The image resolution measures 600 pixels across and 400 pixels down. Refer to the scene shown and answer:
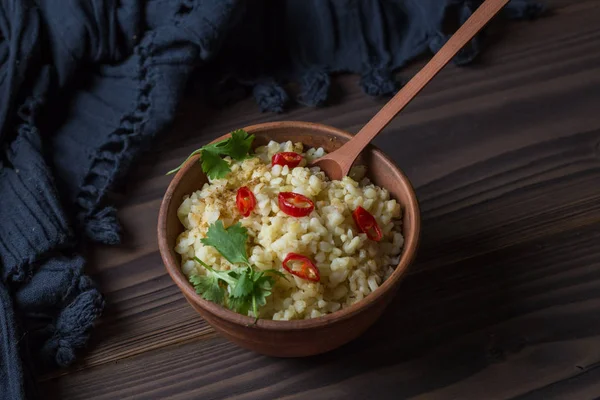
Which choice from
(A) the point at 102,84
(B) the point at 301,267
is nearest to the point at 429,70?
(B) the point at 301,267

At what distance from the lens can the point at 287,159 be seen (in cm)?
108

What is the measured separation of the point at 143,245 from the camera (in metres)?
1.22

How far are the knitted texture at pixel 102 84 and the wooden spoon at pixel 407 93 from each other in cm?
35

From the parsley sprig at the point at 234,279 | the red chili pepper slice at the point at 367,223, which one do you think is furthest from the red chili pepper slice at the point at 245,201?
the red chili pepper slice at the point at 367,223

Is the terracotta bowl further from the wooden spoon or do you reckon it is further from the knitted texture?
the knitted texture

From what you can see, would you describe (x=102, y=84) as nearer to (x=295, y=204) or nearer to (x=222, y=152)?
(x=222, y=152)

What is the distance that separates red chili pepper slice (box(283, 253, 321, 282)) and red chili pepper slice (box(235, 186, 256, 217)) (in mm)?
100

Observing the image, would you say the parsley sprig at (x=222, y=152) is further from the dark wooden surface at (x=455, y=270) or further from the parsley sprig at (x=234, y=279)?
the dark wooden surface at (x=455, y=270)

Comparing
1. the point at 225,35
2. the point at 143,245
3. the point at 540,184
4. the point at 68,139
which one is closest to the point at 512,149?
the point at 540,184

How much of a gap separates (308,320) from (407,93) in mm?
371

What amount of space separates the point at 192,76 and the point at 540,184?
689 millimetres

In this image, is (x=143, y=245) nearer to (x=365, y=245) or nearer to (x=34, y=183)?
(x=34, y=183)

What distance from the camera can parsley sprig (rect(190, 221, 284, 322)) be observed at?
3.03ft

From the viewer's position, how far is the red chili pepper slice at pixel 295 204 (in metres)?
0.99
